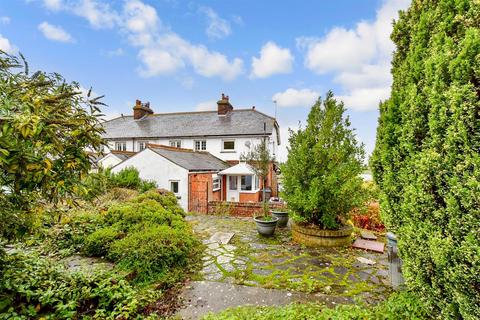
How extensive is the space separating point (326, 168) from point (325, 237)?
2256 mm

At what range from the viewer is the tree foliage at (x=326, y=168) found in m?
7.34

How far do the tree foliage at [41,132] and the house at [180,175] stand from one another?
11.7 metres

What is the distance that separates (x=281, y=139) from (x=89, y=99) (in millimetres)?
26643

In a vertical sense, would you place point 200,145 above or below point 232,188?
above

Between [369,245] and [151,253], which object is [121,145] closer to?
[151,253]

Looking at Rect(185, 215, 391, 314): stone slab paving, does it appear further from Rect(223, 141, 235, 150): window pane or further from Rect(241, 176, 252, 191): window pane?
Rect(223, 141, 235, 150): window pane

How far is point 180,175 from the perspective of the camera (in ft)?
48.1

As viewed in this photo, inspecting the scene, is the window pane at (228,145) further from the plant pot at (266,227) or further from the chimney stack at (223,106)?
the plant pot at (266,227)

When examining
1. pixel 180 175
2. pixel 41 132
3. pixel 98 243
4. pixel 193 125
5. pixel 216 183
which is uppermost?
pixel 193 125

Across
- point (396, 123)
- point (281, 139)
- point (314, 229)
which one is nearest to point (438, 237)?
point (396, 123)

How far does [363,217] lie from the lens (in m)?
9.95

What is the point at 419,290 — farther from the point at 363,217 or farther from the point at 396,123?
the point at 363,217

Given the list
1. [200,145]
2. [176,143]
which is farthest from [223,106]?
[176,143]

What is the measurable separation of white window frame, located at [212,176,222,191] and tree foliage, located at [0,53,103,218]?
14089mm
